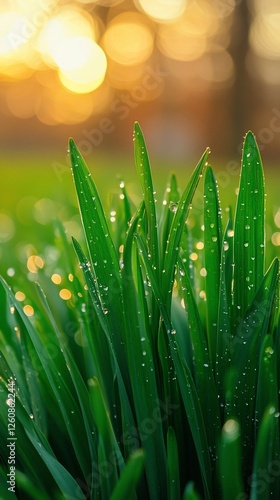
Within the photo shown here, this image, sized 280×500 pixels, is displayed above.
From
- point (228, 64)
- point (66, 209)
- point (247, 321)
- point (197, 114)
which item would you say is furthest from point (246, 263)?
point (197, 114)

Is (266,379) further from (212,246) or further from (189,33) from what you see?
(189,33)

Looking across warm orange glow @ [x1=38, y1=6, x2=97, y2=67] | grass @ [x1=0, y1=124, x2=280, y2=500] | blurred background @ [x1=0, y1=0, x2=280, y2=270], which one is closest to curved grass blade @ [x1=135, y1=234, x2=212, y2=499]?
grass @ [x1=0, y1=124, x2=280, y2=500]

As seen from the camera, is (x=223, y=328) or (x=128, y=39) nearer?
(x=223, y=328)

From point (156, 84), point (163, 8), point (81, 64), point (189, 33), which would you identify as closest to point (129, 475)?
point (156, 84)

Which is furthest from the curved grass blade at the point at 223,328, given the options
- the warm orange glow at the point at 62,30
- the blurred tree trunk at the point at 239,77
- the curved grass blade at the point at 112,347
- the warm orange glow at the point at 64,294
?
the blurred tree trunk at the point at 239,77

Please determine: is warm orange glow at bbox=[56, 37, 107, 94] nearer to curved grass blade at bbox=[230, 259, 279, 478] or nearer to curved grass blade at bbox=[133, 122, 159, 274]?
curved grass blade at bbox=[133, 122, 159, 274]

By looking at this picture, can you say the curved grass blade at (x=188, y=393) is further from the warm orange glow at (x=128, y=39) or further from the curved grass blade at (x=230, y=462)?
the warm orange glow at (x=128, y=39)
